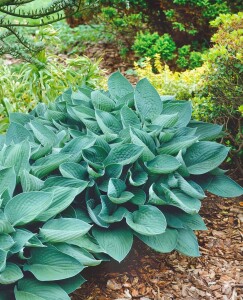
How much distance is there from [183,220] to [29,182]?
0.93 metres

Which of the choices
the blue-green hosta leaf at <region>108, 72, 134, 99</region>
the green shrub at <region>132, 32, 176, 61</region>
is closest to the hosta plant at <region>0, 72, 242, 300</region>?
the blue-green hosta leaf at <region>108, 72, 134, 99</region>

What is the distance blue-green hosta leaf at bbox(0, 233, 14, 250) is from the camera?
2.19m

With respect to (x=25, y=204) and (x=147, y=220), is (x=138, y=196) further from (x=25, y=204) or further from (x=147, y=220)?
(x=25, y=204)

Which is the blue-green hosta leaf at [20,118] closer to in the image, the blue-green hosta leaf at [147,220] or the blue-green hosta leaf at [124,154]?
the blue-green hosta leaf at [124,154]

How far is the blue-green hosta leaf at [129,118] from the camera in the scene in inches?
120

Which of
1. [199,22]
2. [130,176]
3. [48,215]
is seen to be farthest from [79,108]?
[199,22]

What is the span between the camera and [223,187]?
2994mm

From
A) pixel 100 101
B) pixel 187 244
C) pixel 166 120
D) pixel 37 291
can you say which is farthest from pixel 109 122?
pixel 37 291

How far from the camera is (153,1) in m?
6.50

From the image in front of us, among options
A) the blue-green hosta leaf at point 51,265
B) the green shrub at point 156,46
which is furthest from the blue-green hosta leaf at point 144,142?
the green shrub at point 156,46

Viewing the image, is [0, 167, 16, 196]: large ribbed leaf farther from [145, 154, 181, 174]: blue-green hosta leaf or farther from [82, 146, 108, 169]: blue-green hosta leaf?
[145, 154, 181, 174]: blue-green hosta leaf

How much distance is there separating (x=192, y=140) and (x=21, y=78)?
9.94 feet

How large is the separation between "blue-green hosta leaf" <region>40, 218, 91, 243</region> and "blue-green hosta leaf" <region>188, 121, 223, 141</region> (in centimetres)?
123

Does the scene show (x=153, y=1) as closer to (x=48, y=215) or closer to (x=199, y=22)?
(x=199, y=22)
